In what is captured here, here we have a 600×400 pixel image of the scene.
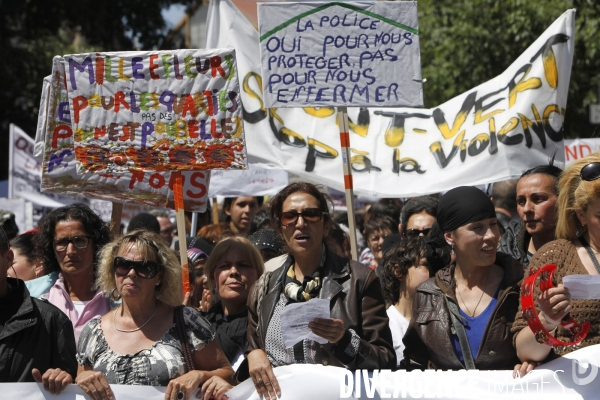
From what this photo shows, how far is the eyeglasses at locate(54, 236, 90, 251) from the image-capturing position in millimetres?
4977

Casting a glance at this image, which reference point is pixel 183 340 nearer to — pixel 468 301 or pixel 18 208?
pixel 468 301

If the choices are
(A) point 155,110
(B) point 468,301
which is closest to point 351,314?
(B) point 468,301

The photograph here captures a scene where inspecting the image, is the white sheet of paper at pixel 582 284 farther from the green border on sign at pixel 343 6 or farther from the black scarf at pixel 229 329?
the green border on sign at pixel 343 6

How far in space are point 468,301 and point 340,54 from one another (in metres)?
2.06

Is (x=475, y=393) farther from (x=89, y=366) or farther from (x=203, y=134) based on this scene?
(x=203, y=134)

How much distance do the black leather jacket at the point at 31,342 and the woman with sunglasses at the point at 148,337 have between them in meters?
0.15

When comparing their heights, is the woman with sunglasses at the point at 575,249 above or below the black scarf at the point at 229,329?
above

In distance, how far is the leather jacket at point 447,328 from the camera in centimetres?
366

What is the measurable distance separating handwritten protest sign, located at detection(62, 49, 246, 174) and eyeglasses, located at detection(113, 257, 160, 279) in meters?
1.24

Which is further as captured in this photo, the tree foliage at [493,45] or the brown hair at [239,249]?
the tree foliage at [493,45]

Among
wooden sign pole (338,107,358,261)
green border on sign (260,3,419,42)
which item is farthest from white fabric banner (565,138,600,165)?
wooden sign pole (338,107,358,261)

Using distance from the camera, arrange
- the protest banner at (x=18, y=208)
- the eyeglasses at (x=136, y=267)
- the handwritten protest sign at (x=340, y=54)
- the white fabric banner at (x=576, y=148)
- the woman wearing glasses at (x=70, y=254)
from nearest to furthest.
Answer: the eyeglasses at (x=136, y=267), the woman wearing glasses at (x=70, y=254), the handwritten protest sign at (x=340, y=54), the white fabric banner at (x=576, y=148), the protest banner at (x=18, y=208)

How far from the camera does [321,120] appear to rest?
6.80 metres

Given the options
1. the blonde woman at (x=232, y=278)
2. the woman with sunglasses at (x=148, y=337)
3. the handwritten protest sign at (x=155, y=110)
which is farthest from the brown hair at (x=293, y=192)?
the handwritten protest sign at (x=155, y=110)
